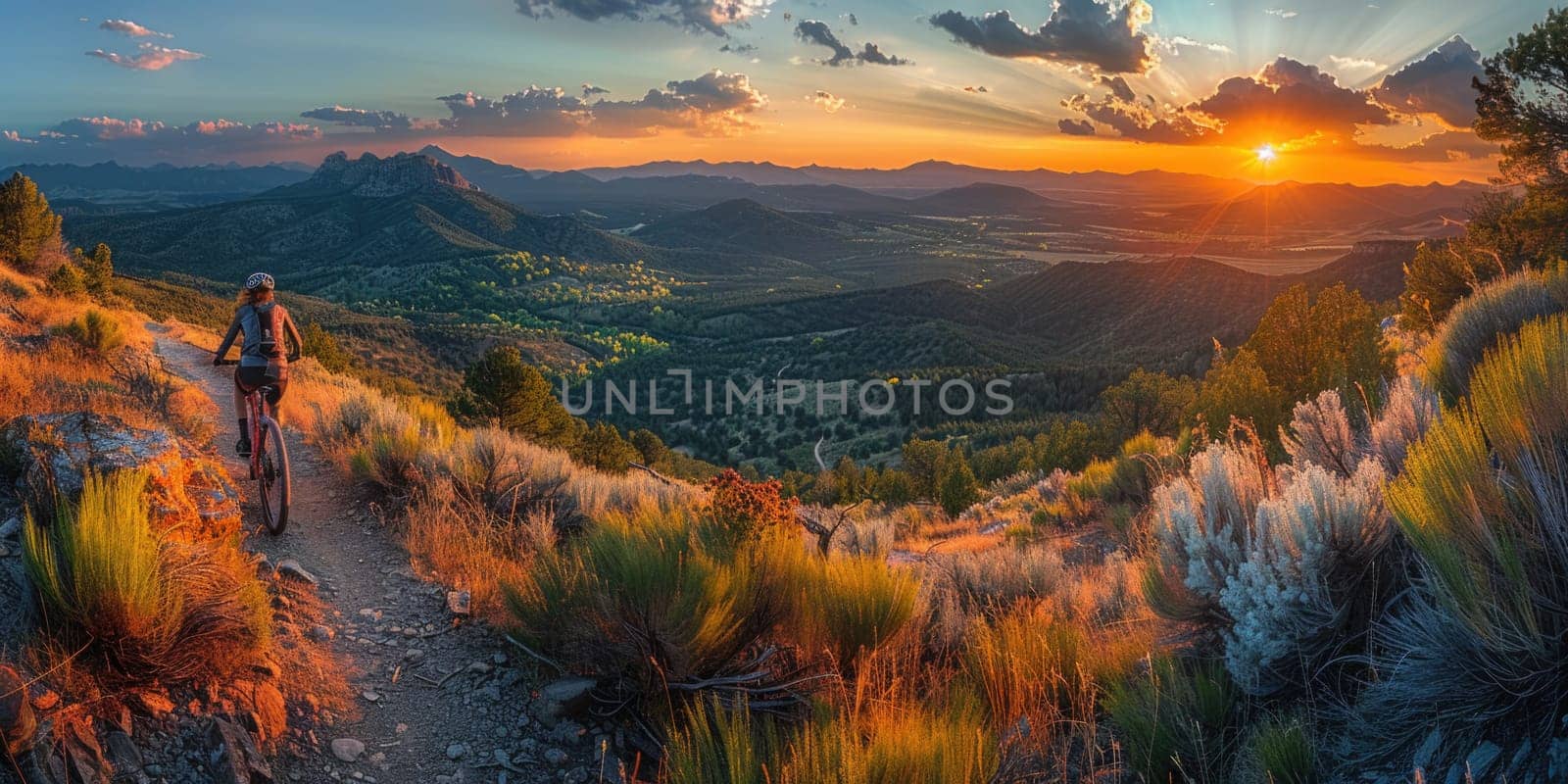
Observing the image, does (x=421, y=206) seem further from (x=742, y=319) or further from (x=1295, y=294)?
(x=1295, y=294)

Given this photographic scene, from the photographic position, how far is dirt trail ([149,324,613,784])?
3.45m

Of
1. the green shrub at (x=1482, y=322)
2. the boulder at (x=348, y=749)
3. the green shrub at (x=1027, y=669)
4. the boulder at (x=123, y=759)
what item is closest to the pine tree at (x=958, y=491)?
the green shrub at (x=1482, y=322)

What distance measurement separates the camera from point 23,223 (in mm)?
26234

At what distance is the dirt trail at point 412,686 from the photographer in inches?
136

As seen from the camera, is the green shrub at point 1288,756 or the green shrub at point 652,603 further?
the green shrub at point 652,603

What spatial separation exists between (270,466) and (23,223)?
3100 centimetres

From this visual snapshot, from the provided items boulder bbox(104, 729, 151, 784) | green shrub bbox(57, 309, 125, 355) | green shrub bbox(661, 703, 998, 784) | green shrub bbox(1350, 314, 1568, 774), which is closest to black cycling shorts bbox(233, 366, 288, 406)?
boulder bbox(104, 729, 151, 784)

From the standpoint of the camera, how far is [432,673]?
4215mm

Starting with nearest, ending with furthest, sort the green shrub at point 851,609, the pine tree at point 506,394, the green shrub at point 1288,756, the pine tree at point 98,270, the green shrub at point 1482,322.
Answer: the green shrub at point 1288,756 → the green shrub at point 851,609 → the green shrub at point 1482,322 → the pine tree at point 506,394 → the pine tree at point 98,270

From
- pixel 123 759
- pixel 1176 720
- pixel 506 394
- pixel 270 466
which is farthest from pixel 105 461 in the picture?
pixel 506 394

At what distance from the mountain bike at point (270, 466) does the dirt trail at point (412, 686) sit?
0.54ft

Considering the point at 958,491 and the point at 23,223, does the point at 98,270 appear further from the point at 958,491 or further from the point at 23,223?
the point at 958,491

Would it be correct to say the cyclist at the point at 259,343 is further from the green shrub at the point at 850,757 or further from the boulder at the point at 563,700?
the green shrub at the point at 850,757

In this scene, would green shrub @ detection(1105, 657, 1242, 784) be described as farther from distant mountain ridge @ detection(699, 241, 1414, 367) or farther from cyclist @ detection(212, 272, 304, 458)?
distant mountain ridge @ detection(699, 241, 1414, 367)
